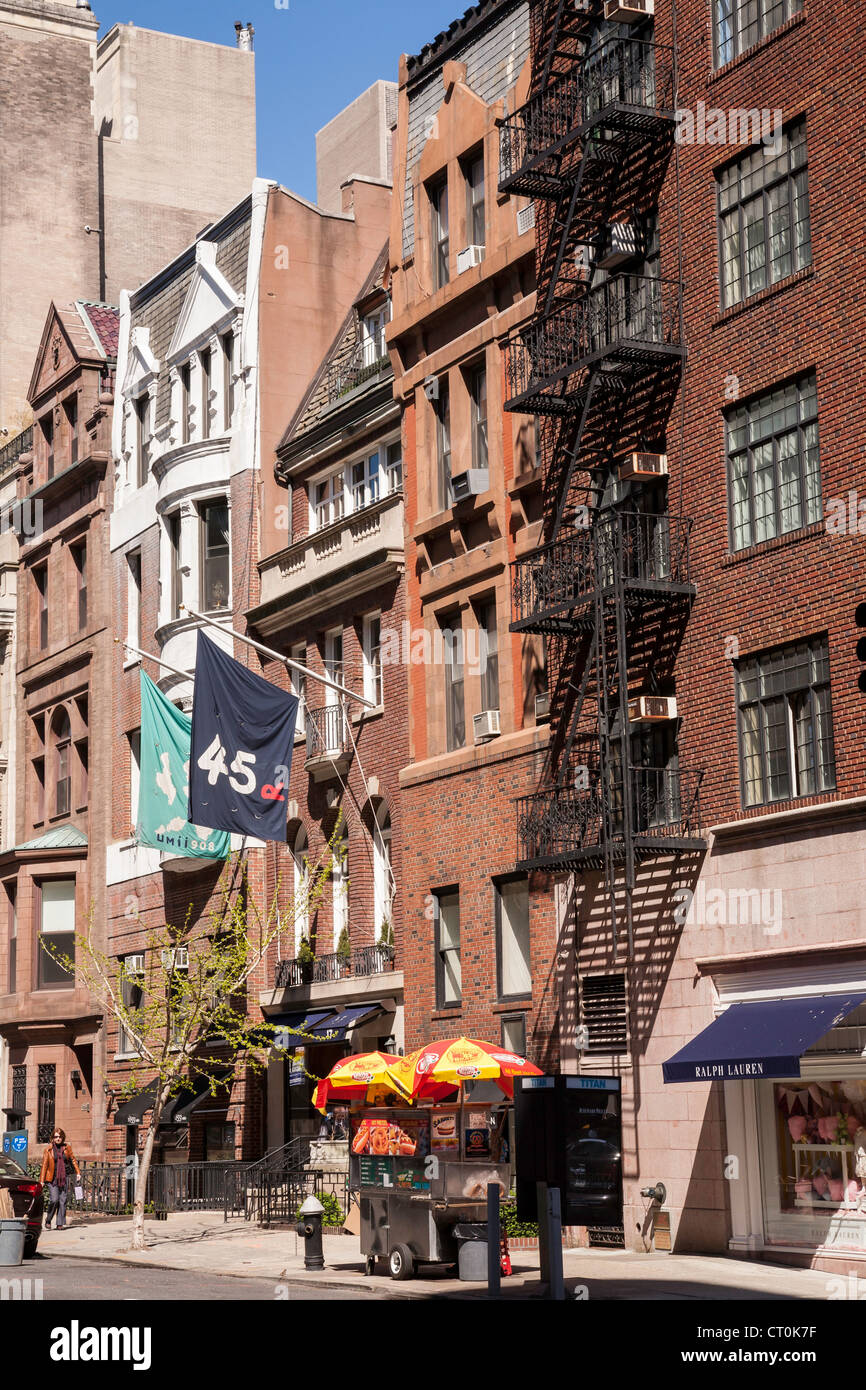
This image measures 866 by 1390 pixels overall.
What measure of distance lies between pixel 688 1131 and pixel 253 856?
53.0 feet

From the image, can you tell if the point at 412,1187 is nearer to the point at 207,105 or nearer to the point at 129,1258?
the point at 129,1258

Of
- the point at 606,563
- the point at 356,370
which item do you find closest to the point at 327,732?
the point at 356,370

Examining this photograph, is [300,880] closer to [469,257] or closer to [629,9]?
[469,257]

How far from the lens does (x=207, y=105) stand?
229 feet

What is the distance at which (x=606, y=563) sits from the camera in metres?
28.3

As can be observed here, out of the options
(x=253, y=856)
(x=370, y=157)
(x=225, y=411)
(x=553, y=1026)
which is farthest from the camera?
(x=370, y=157)

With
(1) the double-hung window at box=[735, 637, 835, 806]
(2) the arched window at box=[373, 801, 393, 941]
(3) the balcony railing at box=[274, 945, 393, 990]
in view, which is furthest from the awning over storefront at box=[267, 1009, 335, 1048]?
(1) the double-hung window at box=[735, 637, 835, 806]

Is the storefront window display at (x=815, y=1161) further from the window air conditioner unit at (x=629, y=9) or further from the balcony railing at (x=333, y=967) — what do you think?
the window air conditioner unit at (x=629, y=9)

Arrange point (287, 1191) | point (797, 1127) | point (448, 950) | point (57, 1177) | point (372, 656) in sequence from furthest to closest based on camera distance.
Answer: point (57, 1177) < point (372, 656) < point (287, 1191) < point (448, 950) < point (797, 1127)

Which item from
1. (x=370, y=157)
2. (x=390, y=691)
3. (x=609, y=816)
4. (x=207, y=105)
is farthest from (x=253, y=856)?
(x=207, y=105)

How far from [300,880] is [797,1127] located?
53.3 ft

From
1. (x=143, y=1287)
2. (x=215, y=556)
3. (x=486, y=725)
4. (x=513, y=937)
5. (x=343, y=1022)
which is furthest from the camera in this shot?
(x=215, y=556)

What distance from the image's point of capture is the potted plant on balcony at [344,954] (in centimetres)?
3634

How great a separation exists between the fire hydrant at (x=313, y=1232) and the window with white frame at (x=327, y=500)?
17539mm
